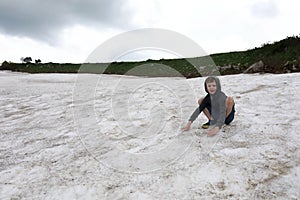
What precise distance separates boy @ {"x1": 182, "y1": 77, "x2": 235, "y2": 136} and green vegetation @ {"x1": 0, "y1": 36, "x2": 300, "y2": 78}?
549 cm

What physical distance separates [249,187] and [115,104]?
5.28 meters

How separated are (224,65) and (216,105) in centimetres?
1571

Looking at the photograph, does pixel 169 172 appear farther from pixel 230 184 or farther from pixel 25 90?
pixel 25 90

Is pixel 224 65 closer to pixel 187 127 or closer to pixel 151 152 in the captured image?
pixel 187 127

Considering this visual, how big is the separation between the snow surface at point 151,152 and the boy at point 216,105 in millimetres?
202

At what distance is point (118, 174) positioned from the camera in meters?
3.62

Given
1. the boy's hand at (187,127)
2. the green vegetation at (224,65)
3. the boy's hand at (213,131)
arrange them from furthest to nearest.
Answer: the green vegetation at (224,65)
the boy's hand at (187,127)
the boy's hand at (213,131)

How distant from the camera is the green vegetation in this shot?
1377cm

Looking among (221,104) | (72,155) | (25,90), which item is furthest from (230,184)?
(25,90)

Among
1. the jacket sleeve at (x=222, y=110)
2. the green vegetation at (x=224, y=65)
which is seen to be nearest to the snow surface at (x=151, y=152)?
the jacket sleeve at (x=222, y=110)

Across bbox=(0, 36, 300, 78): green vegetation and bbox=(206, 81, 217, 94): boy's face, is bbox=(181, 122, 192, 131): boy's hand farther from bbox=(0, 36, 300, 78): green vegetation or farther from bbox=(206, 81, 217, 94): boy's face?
bbox=(0, 36, 300, 78): green vegetation


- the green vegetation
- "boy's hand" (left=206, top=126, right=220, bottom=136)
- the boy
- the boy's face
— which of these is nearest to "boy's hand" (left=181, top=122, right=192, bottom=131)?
the boy

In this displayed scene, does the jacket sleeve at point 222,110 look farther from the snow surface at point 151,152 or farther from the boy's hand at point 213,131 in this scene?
the snow surface at point 151,152

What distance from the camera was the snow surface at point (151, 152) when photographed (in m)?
3.20
